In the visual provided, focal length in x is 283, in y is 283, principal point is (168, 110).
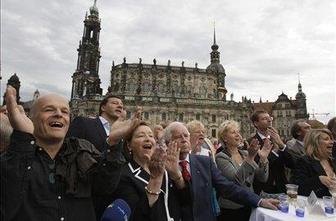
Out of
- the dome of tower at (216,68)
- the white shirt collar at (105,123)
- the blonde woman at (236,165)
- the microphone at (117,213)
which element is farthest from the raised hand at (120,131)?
the dome of tower at (216,68)

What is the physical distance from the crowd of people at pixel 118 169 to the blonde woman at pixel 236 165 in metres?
0.02

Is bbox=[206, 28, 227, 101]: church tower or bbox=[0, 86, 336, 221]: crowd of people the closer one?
bbox=[0, 86, 336, 221]: crowd of people

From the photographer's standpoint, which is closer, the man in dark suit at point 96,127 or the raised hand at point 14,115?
the raised hand at point 14,115

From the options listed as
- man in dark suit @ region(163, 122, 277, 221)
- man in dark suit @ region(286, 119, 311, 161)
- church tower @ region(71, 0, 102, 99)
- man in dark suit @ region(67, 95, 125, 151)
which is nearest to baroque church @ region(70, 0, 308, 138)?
church tower @ region(71, 0, 102, 99)

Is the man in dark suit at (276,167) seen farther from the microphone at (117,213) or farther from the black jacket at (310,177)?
the microphone at (117,213)

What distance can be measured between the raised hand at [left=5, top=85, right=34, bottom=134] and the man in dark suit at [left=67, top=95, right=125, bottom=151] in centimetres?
247

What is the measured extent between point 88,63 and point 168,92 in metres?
19.6

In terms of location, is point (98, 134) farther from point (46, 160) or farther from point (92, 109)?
point (92, 109)

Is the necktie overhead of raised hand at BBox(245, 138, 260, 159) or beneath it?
beneath

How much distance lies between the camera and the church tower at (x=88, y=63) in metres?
64.1

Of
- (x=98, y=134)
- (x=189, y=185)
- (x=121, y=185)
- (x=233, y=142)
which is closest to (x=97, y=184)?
(x=121, y=185)

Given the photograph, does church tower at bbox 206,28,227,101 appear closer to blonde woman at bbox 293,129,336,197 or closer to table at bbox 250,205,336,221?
blonde woman at bbox 293,129,336,197

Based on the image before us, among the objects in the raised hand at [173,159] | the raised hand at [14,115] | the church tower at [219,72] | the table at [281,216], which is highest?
the church tower at [219,72]

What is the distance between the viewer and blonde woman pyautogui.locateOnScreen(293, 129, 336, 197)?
4770 millimetres
